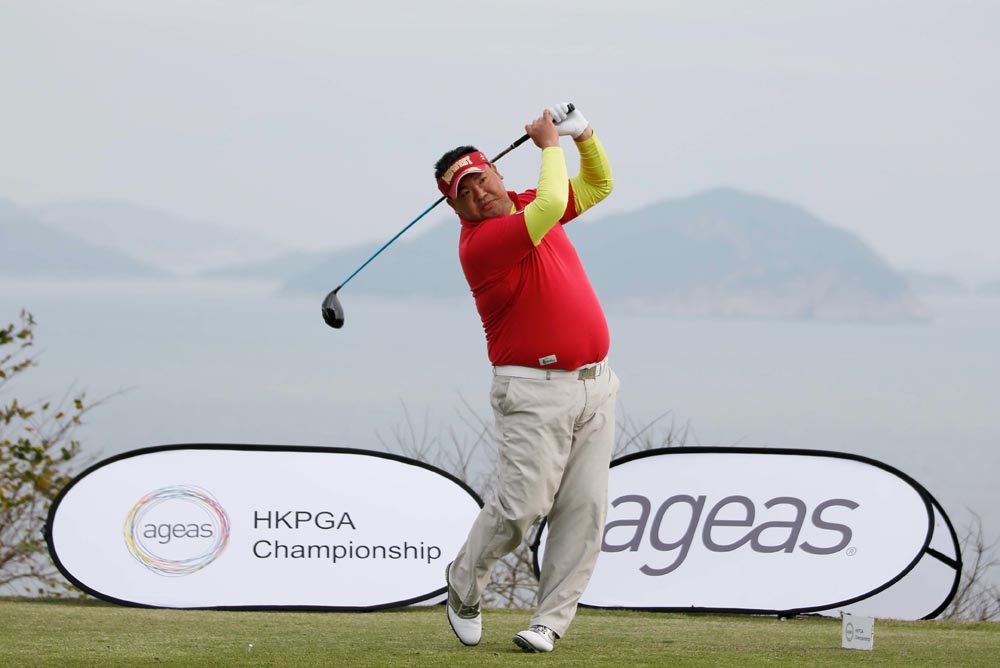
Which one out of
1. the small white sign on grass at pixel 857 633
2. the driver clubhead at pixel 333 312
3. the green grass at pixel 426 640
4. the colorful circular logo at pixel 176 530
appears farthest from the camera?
the colorful circular logo at pixel 176 530

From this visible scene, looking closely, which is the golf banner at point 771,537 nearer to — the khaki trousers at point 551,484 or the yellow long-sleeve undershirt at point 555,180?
the khaki trousers at point 551,484

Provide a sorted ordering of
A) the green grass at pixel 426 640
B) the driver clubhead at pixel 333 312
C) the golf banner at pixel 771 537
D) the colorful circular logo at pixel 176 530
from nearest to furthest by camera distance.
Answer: the green grass at pixel 426 640, the driver clubhead at pixel 333 312, the golf banner at pixel 771 537, the colorful circular logo at pixel 176 530

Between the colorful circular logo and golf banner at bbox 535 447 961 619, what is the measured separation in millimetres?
1356

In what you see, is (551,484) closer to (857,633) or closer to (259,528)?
(857,633)

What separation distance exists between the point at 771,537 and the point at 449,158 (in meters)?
2.40

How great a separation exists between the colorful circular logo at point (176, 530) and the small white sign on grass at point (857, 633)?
8.50 feet

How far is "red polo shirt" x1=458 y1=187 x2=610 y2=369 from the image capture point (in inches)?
155

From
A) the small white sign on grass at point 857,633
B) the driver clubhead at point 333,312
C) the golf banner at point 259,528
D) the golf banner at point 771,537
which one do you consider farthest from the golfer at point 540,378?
the golf banner at point 259,528

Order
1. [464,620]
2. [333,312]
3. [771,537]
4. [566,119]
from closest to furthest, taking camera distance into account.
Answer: [566,119]
[464,620]
[333,312]
[771,537]

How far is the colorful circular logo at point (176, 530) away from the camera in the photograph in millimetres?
5578

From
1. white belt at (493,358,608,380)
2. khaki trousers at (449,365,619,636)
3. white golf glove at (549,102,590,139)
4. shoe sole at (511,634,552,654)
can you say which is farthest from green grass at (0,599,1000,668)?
white golf glove at (549,102,590,139)

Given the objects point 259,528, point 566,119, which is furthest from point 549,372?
point 259,528

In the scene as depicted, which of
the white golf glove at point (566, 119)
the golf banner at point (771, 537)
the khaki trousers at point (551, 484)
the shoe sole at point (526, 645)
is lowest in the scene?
the golf banner at point (771, 537)

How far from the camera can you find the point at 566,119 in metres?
4.13
